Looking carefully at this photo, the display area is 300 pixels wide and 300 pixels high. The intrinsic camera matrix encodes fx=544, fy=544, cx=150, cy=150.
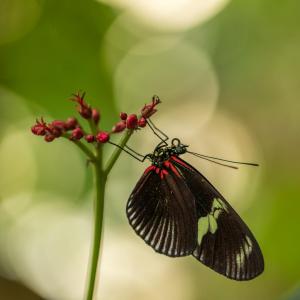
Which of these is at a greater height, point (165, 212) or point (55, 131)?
point (165, 212)

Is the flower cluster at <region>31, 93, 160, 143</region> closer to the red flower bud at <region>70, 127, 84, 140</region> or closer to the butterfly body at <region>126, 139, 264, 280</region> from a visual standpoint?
the red flower bud at <region>70, 127, 84, 140</region>

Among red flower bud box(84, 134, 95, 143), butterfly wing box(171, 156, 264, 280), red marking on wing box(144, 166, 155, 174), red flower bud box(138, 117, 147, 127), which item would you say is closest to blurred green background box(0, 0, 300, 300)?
butterfly wing box(171, 156, 264, 280)

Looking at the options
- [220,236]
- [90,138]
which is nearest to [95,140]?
[90,138]

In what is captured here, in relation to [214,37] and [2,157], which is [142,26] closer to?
[214,37]

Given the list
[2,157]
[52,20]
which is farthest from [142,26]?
[2,157]

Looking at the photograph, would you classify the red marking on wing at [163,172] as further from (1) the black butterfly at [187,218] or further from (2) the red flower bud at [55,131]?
(2) the red flower bud at [55,131]

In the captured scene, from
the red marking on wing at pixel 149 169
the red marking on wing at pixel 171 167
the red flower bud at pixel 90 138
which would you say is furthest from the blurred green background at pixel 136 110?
the red flower bud at pixel 90 138

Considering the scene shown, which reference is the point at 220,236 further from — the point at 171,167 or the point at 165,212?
the point at 171,167
